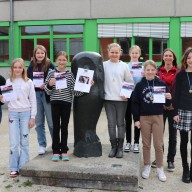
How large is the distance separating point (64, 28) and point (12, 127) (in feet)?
30.7

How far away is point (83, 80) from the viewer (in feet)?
14.8

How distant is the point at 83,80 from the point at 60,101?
17.6 inches

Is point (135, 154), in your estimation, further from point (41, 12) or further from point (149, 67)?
point (41, 12)

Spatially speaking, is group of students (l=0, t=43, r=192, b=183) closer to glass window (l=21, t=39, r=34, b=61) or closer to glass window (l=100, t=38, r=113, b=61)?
glass window (l=100, t=38, r=113, b=61)

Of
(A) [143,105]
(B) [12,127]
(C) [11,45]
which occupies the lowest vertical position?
(B) [12,127]

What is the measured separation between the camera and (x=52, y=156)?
480 centimetres

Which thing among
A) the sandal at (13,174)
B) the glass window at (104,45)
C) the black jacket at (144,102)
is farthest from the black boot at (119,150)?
the glass window at (104,45)

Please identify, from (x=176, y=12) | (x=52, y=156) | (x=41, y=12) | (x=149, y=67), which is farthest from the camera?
(x=41, y=12)

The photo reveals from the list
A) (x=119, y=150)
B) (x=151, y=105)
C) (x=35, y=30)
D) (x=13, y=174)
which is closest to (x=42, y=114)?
(x=13, y=174)

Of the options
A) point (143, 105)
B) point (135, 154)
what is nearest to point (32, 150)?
point (135, 154)

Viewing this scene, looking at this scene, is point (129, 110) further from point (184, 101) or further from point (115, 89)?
point (184, 101)

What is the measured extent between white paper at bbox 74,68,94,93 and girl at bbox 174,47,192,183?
48.9 inches

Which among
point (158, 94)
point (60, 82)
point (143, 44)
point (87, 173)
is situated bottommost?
point (87, 173)

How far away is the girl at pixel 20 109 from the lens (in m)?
4.51
